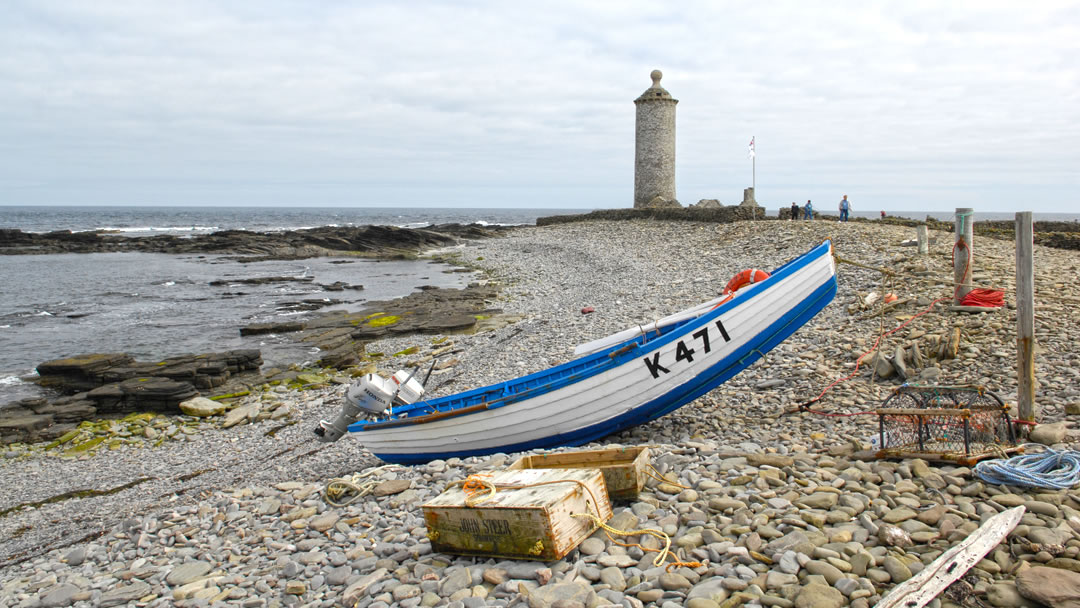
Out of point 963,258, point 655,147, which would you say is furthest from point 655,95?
point 963,258

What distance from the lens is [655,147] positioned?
4588cm

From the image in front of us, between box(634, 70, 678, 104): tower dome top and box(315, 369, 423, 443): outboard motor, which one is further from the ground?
box(634, 70, 678, 104): tower dome top

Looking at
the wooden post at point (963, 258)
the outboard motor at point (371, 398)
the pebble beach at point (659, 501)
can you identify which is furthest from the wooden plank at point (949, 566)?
the wooden post at point (963, 258)

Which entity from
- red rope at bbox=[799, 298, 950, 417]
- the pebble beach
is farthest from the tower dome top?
red rope at bbox=[799, 298, 950, 417]

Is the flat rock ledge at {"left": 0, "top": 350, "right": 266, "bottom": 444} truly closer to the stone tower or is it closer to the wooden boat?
the wooden boat

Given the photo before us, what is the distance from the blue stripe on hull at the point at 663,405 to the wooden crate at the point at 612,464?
6.28 feet

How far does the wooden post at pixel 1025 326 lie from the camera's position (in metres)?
7.05

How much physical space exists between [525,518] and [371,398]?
513 cm

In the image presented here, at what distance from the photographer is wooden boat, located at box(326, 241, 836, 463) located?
8445 millimetres

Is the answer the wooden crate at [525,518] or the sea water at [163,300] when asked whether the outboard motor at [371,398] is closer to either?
the wooden crate at [525,518]

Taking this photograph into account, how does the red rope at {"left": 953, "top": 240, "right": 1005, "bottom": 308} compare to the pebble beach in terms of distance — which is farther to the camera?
the red rope at {"left": 953, "top": 240, "right": 1005, "bottom": 308}

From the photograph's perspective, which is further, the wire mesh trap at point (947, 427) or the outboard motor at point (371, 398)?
the outboard motor at point (371, 398)

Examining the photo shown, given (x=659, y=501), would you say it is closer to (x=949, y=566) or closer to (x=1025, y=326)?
(x=949, y=566)

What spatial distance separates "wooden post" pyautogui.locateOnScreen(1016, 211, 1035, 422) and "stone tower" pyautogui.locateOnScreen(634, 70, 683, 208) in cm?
3807
